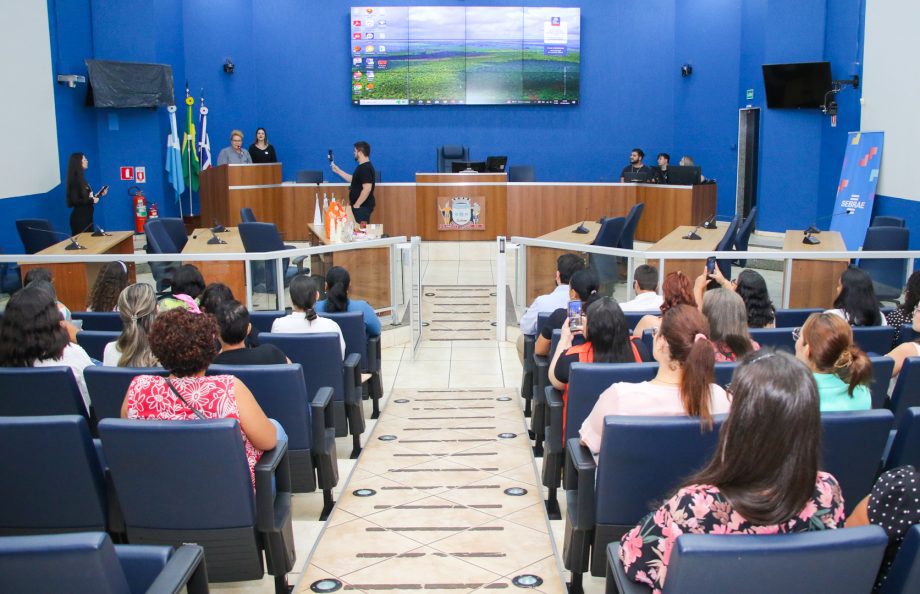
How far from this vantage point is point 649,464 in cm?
267

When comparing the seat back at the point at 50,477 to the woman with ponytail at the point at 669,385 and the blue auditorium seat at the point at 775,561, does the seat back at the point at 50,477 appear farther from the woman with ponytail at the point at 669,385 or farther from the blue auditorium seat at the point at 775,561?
the blue auditorium seat at the point at 775,561

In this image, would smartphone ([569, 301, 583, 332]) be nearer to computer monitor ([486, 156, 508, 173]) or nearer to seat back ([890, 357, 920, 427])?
seat back ([890, 357, 920, 427])

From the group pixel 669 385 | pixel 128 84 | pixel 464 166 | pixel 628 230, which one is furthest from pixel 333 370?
pixel 128 84

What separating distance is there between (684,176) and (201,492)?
1040 centimetres

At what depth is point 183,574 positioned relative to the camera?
1975 mm

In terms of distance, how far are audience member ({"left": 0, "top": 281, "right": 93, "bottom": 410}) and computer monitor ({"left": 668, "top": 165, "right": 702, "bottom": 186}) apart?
9.73 metres

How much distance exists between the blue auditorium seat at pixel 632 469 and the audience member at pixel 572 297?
1679 mm

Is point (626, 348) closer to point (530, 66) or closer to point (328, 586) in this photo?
point (328, 586)

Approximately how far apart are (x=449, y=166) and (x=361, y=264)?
7.78m

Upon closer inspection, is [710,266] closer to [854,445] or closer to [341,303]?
[341,303]

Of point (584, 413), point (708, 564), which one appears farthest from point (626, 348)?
point (708, 564)

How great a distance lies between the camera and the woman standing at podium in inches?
392

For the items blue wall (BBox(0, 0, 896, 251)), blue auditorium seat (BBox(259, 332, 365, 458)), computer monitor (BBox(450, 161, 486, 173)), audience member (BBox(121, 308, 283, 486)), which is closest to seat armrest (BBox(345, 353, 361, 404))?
blue auditorium seat (BBox(259, 332, 365, 458))

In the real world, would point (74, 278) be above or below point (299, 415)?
above
